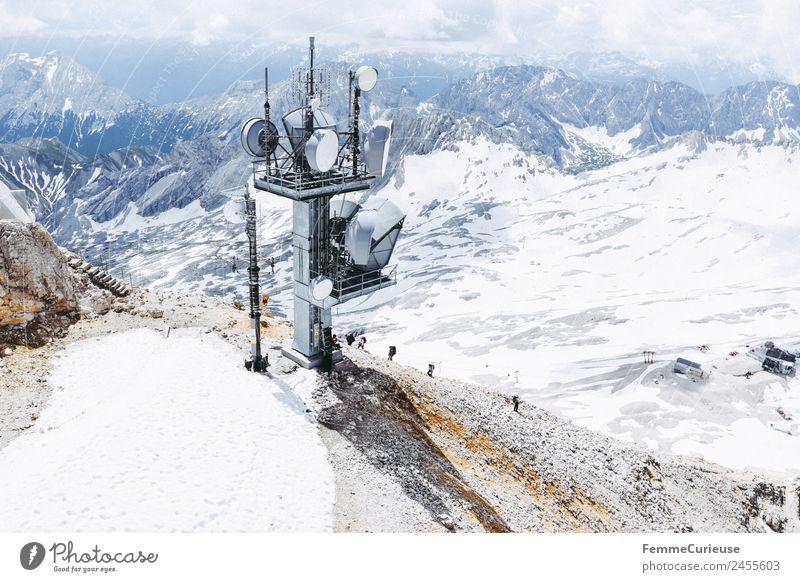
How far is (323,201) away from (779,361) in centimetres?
7368

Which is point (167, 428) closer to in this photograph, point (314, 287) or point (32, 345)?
point (314, 287)

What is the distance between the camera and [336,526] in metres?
19.1

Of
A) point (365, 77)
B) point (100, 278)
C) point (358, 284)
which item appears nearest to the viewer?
point (365, 77)

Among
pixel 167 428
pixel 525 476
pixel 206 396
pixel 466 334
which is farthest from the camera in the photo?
pixel 466 334

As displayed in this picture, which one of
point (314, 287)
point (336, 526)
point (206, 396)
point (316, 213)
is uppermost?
point (316, 213)

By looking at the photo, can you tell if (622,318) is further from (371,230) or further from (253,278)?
(253,278)

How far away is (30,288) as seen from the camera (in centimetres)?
3200

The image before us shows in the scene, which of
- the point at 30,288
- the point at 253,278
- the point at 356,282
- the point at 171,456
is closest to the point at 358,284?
the point at 356,282

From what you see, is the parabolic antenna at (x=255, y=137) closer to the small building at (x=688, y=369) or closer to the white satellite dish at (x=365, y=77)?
the white satellite dish at (x=365, y=77)

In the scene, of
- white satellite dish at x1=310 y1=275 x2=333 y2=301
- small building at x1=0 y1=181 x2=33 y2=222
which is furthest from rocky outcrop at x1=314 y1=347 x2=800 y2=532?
small building at x1=0 y1=181 x2=33 y2=222

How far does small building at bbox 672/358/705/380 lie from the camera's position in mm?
75000

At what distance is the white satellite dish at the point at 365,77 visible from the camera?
27.4m

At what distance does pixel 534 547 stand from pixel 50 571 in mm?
11887

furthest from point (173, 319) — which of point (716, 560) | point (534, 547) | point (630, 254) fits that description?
point (630, 254)
